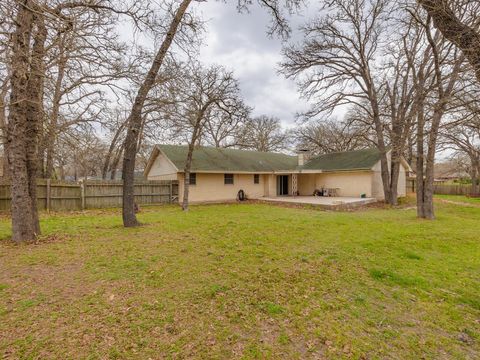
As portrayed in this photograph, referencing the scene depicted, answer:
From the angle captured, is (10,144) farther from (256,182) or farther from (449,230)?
(256,182)

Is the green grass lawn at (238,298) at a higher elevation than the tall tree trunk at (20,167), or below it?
below

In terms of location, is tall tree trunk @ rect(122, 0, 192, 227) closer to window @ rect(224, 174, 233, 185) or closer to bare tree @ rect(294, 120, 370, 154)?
window @ rect(224, 174, 233, 185)

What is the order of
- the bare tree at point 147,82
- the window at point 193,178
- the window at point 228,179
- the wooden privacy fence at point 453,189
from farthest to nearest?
1. the wooden privacy fence at point 453,189
2. the window at point 228,179
3. the window at point 193,178
4. the bare tree at point 147,82

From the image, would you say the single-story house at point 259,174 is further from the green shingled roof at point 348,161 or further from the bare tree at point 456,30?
the bare tree at point 456,30

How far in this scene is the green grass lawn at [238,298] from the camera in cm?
279

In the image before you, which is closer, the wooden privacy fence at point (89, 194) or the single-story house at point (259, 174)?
the wooden privacy fence at point (89, 194)

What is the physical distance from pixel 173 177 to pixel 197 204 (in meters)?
2.69

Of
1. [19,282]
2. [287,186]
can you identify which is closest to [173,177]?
[287,186]

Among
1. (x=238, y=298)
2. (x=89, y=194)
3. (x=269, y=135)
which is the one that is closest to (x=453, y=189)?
(x=269, y=135)

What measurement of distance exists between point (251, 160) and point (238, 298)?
61.4 feet

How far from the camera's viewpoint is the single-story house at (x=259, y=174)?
1809cm

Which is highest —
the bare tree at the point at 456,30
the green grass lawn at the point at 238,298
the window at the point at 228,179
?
the bare tree at the point at 456,30

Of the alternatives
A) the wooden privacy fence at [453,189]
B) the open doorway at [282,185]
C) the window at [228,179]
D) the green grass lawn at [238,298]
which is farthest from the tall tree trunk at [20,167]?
the wooden privacy fence at [453,189]

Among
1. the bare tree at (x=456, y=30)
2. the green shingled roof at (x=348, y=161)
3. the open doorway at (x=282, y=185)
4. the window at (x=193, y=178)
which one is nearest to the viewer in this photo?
the bare tree at (x=456, y=30)
